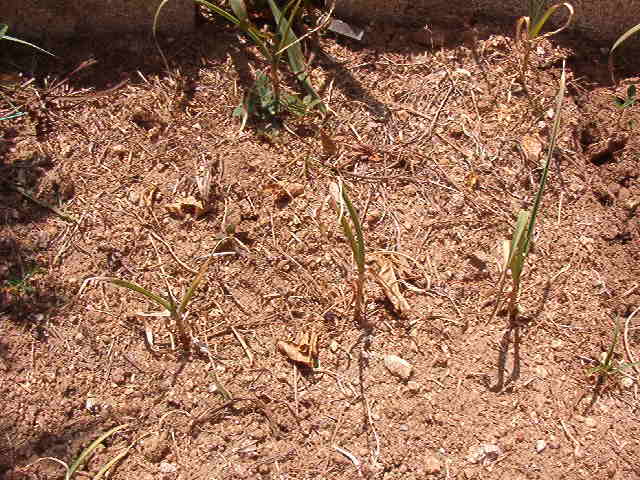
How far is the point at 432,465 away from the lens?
160 cm

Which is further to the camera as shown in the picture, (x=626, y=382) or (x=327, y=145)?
(x=327, y=145)

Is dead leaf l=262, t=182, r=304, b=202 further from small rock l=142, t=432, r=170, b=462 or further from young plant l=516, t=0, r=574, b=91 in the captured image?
young plant l=516, t=0, r=574, b=91

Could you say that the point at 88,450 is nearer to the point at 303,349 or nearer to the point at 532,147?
the point at 303,349

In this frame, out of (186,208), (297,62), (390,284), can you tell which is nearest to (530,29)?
(297,62)

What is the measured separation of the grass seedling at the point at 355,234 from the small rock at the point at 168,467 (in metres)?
0.61

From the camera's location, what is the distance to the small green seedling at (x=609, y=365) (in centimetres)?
167

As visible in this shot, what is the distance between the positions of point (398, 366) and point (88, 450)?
2.66ft

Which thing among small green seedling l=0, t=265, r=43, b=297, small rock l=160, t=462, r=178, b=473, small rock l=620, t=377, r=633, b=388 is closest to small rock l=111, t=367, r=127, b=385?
small rock l=160, t=462, r=178, b=473

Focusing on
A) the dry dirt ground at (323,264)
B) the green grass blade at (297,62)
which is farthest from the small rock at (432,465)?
the green grass blade at (297,62)

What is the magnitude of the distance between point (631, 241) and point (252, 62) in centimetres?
134

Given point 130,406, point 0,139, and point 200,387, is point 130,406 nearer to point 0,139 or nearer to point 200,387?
point 200,387

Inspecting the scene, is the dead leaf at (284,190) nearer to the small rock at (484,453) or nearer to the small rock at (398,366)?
the small rock at (398,366)

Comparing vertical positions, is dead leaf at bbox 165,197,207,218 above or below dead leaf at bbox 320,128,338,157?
below

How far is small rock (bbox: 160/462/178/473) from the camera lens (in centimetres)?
158
